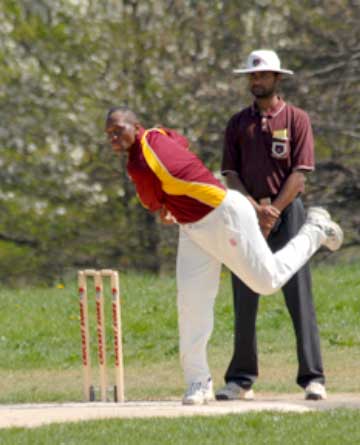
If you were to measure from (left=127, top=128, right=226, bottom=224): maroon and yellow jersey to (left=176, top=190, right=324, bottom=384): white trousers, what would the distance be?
73mm

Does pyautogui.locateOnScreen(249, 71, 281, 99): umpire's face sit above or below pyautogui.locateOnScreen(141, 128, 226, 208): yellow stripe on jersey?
above

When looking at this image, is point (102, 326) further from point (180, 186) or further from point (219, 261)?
point (180, 186)

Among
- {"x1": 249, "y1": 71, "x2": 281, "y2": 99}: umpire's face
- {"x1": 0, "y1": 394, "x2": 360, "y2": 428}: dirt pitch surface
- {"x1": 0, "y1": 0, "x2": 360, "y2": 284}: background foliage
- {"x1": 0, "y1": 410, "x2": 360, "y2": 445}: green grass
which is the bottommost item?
{"x1": 0, "y1": 410, "x2": 360, "y2": 445}: green grass

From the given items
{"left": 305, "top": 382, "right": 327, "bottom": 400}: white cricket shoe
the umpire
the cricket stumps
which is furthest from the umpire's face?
{"left": 305, "top": 382, "right": 327, "bottom": 400}: white cricket shoe

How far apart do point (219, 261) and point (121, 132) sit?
3.23 ft

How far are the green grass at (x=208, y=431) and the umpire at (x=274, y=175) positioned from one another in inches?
49.3

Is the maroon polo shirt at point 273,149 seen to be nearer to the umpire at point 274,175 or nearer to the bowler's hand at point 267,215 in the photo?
the umpire at point 274,175

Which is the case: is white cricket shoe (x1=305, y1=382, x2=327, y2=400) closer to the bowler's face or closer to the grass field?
the grass field

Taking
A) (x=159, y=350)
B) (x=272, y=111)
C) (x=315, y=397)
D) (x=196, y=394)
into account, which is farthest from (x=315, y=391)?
(x=159, y=350)

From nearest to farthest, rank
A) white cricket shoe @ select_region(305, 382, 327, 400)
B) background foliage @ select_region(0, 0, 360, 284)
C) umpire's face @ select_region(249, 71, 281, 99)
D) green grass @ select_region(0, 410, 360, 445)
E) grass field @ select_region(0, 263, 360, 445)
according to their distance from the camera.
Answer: green grass @ select_region(0, 410, 360, 445) → grass field @ select_region(0, 263, 360, 445) → white cricket shoe @ select_region(305, 382, 327, 400) → umpire's face @ select_region(249, 71, 281, 99) → background foliage @ select_region(0, 0, 360, 284)

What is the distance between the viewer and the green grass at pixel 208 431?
7.36 m

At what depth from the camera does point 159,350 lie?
1266 centimetres

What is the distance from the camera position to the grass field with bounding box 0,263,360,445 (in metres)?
7.77

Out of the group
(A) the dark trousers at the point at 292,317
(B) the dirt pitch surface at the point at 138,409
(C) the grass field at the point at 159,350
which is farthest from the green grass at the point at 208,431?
(A) the dark trousers at the point at 292,317
